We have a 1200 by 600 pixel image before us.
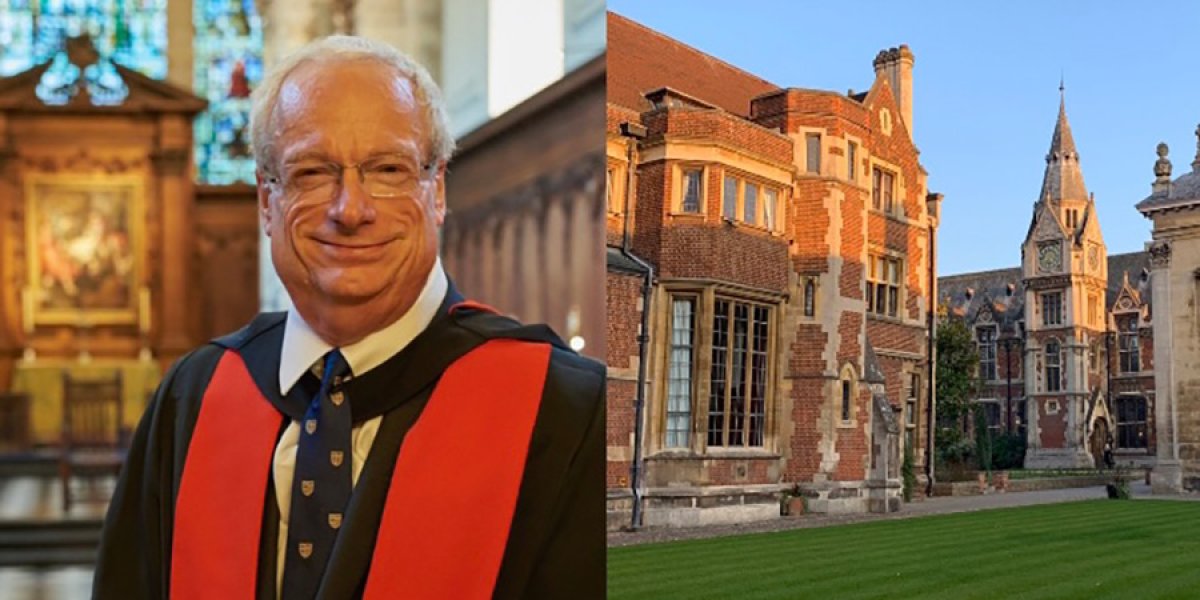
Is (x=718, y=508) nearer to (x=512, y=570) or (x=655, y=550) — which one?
(x=655, y=550)

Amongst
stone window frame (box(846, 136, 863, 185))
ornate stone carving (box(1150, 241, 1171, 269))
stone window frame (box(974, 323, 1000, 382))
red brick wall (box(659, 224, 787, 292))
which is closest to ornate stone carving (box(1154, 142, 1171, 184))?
ornate stone carving (box(1150, 241, 1171, 269))

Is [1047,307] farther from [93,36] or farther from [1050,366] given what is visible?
[93,36]

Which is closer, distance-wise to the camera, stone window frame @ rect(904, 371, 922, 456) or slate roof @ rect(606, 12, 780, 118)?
slate roof @ rect(606, 12, 780, 118)

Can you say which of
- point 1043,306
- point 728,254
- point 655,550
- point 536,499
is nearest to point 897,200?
point 728,254

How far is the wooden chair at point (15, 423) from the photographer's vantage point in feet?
2.15

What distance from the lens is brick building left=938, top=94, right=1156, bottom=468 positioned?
35469 mm

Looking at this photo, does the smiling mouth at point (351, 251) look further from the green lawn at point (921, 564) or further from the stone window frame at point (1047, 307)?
the stone window frame at point (1047, 307)

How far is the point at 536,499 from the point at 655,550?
303 inches

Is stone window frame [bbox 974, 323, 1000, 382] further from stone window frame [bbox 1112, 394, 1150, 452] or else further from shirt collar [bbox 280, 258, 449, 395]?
shirt collar [bbox 280, 258, 449, 395]

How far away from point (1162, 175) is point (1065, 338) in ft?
52.5

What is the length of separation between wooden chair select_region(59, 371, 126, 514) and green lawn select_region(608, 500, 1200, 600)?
5.97 m

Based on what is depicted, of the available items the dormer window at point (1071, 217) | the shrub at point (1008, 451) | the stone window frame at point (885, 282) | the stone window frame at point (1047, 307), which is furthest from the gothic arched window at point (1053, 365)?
the stone window frame at point (885, 282)

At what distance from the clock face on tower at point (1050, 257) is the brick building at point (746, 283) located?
2348 cm

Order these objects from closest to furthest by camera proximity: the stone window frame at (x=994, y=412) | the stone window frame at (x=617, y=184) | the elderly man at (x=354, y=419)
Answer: the elderly man at (x=354, y=419) < the stone window frame at (x=617, y=184) < the stone window frame at (x=994, y=412)
